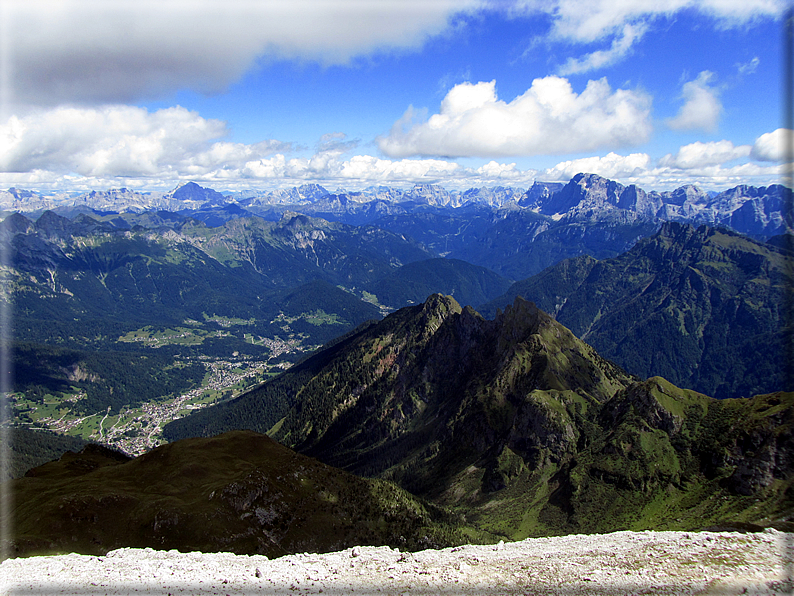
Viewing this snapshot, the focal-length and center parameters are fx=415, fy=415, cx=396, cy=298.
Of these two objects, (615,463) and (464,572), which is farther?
(615,463)

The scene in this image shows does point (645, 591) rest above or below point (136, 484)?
above

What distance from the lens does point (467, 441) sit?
19838 centimetres

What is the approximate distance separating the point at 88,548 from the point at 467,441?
157728 millimetres

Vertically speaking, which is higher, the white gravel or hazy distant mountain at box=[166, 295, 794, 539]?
the white gravel

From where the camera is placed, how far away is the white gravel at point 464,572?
1545 inches

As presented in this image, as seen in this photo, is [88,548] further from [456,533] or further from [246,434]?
[456,533]

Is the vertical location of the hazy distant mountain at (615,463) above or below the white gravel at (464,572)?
below

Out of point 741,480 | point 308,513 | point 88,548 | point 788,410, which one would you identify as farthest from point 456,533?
point 788,410

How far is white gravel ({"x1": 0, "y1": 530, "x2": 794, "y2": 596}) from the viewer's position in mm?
39250

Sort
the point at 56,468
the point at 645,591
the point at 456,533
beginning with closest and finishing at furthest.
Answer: the point at 645,591
the point at 56,468
the point at 456,533

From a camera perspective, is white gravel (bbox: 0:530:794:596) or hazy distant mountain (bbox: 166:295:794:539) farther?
hazy distant mountain (bbox: 166:295:794:539)

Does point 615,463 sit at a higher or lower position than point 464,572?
lower

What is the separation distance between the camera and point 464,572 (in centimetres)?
4600

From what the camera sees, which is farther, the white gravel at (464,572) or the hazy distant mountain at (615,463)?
the hazy distant mountain at (615,463)
